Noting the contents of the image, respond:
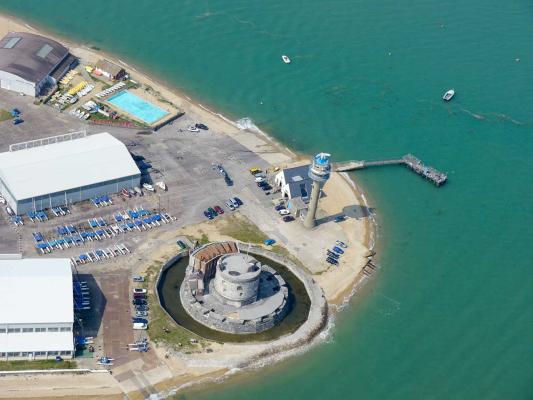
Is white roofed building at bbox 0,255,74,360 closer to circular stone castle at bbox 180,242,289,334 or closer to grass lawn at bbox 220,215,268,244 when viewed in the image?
circular stone castle at bbox 180,242,289,334

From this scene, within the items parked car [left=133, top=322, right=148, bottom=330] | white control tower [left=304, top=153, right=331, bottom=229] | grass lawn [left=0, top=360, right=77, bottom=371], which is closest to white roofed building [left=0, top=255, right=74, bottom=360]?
grass lawn [left=0, top=360, right=77, bottom=371]

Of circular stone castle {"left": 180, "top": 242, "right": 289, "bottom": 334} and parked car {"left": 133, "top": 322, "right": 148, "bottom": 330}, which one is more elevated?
circular stone castle {"left": 180, "top": 242, "right": 289, "bottom": 334}

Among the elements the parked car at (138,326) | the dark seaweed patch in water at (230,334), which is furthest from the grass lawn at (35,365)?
the dark seaweed patch in water at (230,334)

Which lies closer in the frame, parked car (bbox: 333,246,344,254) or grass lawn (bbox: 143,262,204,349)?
grass lawn (bbox: 143,262,204,349)

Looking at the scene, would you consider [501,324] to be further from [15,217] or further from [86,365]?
[15,217]

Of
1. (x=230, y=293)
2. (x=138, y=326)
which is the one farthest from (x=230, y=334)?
(x=138, y=326)

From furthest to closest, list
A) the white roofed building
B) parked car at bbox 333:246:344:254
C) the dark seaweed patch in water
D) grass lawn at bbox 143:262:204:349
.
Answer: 1. parked car at bbox 333:246:344:254
2. the dark seaweed patch in water
3. grass lawn at bbox 143:262:204:349
4. the white roofed building

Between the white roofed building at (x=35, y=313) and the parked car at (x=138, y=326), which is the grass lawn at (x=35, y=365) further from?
the parked car at (x=138, y=326)

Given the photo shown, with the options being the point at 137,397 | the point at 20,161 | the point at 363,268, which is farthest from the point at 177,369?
the point at 20,161
